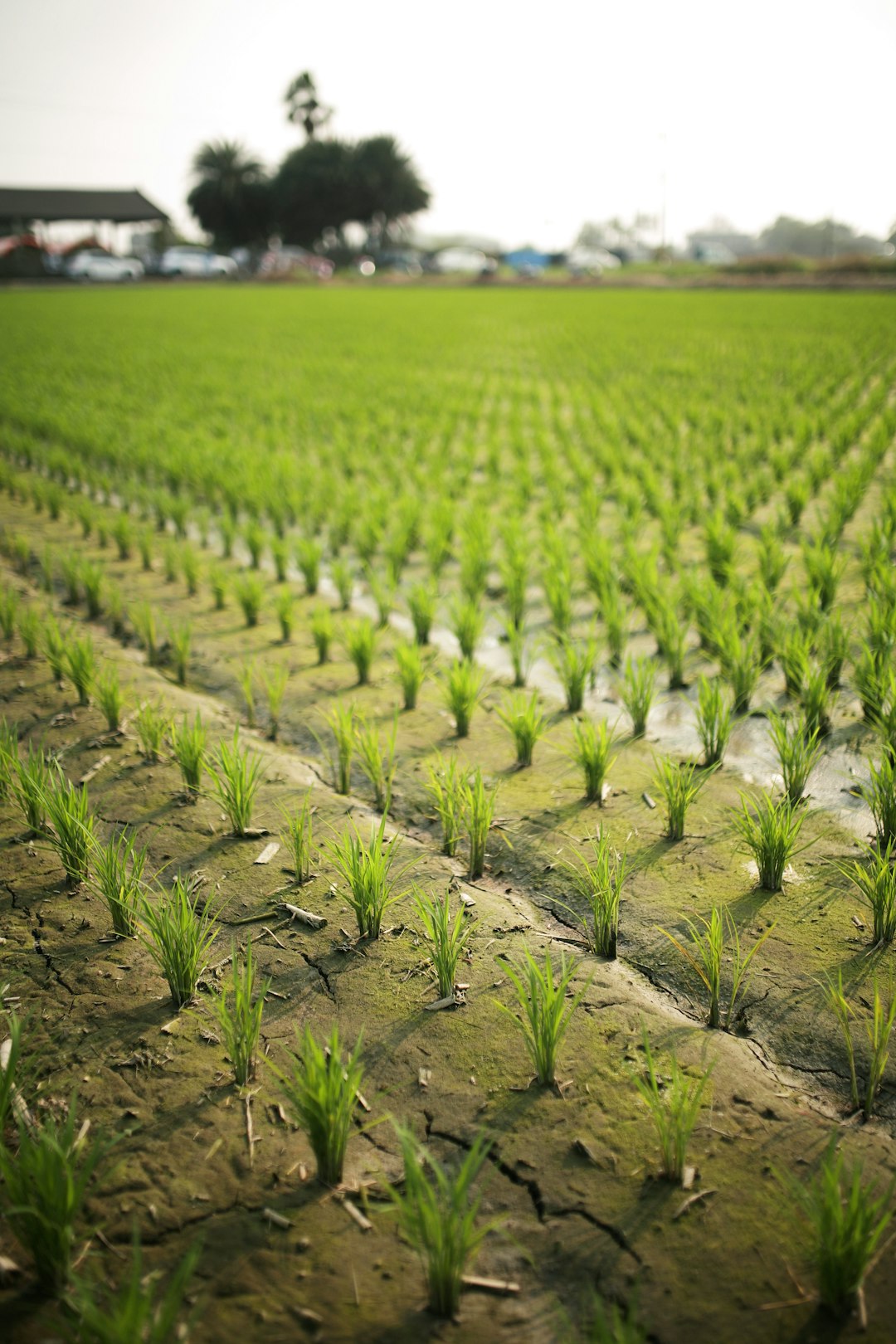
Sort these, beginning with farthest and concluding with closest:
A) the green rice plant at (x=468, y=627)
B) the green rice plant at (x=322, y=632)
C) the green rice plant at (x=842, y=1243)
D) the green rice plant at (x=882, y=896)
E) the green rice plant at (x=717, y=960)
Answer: the green rice plant at (x=322, y=632) → the green rice plant at (x=468, y=627) → the green rice plant at (x=882, y=896) → the green rice plant at (x=717, y=960) → the green rice plant at (x=842, y=1243)

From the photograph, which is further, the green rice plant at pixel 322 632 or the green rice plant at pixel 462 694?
the green rice plant at pixel 322 632

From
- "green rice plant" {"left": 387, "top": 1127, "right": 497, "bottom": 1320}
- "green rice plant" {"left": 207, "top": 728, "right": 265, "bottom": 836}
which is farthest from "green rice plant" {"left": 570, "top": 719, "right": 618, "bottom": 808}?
"green rice plant" {"left": 387, "top": 1127, "right": 497, "bottom": 1320}

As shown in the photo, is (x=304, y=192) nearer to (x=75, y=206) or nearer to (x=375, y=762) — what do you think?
(x=75, y=206)

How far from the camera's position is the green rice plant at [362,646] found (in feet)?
11.2

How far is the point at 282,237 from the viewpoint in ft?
176

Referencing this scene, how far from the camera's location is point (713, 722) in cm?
268

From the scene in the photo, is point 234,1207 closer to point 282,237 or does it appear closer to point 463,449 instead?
point 463,449

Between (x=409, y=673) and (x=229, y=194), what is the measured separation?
5694 centimetres

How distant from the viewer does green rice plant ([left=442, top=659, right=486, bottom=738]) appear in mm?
2947

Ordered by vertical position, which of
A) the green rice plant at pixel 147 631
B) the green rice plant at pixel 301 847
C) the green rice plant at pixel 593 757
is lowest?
the green rice plant at pixel 301 847

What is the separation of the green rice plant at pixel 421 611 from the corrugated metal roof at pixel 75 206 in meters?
49.9

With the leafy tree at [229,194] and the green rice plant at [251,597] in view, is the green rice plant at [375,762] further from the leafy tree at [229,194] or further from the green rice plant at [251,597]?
the leafy tree at [229,194]

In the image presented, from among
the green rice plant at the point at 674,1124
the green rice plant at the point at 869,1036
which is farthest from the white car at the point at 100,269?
the green rice plant at the point at 674,1124

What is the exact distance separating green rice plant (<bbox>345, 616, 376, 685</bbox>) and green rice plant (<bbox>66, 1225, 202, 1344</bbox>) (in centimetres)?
225
